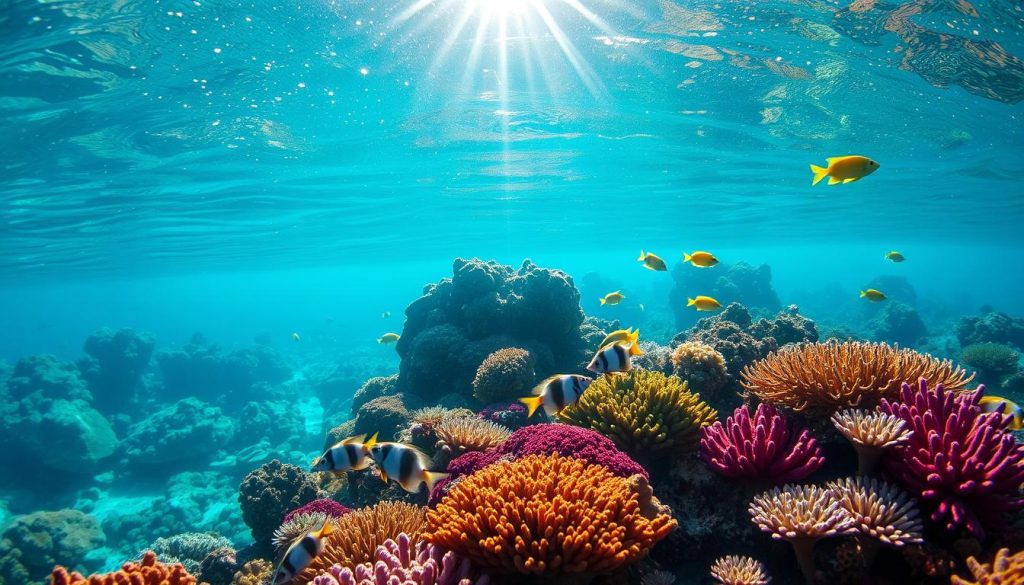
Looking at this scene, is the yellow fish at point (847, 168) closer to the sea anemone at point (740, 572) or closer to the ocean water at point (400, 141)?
the ocean water at point (400, 141)

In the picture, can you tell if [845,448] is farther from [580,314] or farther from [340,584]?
[580,314]

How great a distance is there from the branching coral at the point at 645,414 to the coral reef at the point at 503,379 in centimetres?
296

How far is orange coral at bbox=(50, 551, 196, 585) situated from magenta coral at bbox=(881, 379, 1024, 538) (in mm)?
5056

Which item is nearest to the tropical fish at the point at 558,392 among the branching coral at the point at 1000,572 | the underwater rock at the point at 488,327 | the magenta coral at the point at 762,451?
the magenta coral at the point at 762,451

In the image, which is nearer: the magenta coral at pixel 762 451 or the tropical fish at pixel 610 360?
the magenta coral at pixel 762 451

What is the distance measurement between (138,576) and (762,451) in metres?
4.62

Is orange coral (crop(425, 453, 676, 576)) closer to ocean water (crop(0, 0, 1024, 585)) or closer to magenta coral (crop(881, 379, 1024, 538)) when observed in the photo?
ocean water (crop(0, 0, 1024, 585))

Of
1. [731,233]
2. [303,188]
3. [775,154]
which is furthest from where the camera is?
[731,233]

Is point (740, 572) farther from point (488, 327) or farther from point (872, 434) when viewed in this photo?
point (488, 327)

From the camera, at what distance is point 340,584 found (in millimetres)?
2984

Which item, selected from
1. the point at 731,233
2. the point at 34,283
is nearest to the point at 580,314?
the point at 731,233

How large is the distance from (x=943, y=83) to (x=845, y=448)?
14.6 metres

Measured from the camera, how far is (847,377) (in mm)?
4289

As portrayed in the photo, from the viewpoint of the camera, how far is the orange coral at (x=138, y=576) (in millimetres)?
2980
